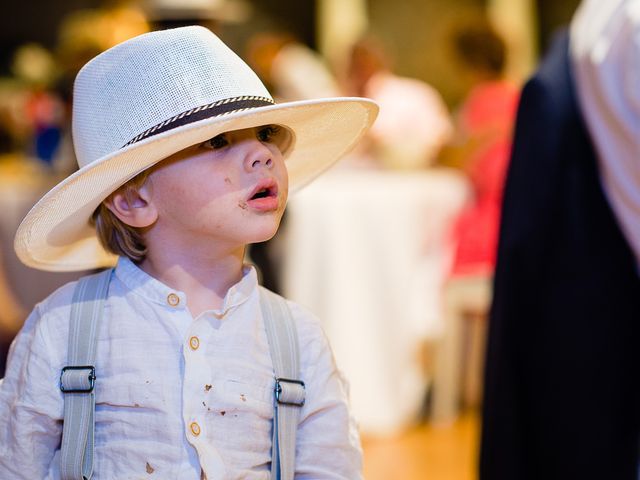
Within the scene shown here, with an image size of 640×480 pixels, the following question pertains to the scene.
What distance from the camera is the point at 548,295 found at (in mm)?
1720

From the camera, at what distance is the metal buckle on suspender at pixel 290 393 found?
1012mm

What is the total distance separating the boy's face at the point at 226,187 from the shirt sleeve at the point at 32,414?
20cm

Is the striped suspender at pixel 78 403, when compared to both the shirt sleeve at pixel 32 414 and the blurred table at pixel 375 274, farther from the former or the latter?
the blurred table at pixel 375 274

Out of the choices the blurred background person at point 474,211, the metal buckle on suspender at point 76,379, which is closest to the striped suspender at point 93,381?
the metal buckle on suspender at point 76,379

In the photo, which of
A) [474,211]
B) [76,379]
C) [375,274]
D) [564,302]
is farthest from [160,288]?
[474,211]

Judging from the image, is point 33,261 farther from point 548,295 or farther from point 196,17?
point 196,17

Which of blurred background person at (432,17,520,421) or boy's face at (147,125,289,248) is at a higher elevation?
blurred background person at (432,17,520,421)

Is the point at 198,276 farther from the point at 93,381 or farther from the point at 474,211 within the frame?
the point at 474,211

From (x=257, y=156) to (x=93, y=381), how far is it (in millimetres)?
286

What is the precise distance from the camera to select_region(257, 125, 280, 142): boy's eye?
103 cm

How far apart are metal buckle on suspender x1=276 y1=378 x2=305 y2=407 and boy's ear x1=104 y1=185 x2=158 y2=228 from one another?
22cm

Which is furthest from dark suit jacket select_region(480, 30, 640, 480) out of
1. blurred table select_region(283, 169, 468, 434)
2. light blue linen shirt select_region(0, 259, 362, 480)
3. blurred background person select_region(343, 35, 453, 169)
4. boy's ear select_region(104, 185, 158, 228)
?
blurred background person select_region(343, 35, 453, 169)

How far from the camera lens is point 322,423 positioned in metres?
1.04

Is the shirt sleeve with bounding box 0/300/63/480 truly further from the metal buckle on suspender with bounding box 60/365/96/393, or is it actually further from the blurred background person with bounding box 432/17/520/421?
the blurred background person with bounding box 432/17/520/421
